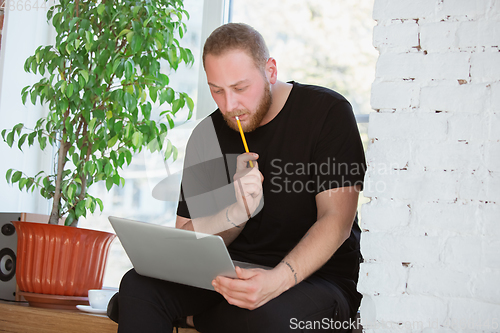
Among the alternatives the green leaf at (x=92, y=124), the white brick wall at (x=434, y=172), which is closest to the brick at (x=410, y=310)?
the white brick wall at (x=434, y=172)

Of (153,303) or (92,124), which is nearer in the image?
(153,303)

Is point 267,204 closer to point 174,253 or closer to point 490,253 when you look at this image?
point 174,253

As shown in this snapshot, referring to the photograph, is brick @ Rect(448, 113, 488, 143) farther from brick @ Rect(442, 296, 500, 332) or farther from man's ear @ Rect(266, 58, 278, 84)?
man's ear @ Rect(266, 58, 278, 84)

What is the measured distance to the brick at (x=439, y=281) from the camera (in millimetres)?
908

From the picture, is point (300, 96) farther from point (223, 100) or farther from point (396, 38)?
point (396, 38)

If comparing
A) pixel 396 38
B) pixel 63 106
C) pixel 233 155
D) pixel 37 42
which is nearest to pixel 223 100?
pixel 233 155

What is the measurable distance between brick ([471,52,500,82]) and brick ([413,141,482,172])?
140mm

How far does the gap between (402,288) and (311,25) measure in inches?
51.9

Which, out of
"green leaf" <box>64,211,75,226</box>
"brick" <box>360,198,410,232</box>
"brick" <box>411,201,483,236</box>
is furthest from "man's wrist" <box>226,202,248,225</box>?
"green leaf" <box>64,211,75,226</box>

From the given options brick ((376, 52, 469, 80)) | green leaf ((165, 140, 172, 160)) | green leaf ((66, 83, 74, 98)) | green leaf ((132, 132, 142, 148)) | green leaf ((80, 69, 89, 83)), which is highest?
green leaf ((80, 69, 89, 83))

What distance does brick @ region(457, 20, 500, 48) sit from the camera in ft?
2.98

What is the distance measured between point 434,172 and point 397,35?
1.04 feet

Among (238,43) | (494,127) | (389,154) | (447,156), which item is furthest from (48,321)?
(494,127)

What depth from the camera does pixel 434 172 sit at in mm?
944
